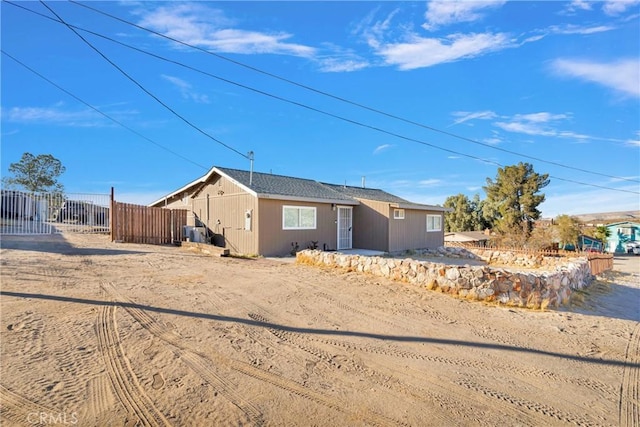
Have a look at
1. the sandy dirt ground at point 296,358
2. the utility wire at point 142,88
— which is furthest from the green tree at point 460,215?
the sandy dirt ground at point 296,358

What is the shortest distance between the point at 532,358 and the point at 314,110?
464 inches

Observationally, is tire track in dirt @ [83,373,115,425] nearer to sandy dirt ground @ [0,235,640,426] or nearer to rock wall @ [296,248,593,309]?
sandy dirt ground @ [0,235,640,426]

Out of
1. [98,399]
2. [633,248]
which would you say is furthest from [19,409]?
[633,248]

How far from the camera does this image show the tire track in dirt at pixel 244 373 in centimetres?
257

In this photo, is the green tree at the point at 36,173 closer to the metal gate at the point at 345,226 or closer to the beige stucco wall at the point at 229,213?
the beige stucco wall at the point at 229,213

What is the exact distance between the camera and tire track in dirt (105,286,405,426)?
2566 millimetres

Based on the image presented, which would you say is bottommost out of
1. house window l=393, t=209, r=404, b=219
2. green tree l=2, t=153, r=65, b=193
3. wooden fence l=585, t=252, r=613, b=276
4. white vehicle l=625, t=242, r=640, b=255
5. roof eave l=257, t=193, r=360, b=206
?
white vehicle l=625, t=242, r=640, b=255

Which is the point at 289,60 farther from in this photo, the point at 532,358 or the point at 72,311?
the point at 532,358

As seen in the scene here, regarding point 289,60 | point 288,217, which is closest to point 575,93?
point 289,60

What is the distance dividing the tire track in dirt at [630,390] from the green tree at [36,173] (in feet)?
125

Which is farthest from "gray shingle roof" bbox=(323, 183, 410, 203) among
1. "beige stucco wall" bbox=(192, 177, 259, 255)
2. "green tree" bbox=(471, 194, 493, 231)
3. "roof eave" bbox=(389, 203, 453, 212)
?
"green tree" bbox=(471, 194, 493, 231)

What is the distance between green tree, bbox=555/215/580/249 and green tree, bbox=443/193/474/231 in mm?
8520

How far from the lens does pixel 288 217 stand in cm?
1352
